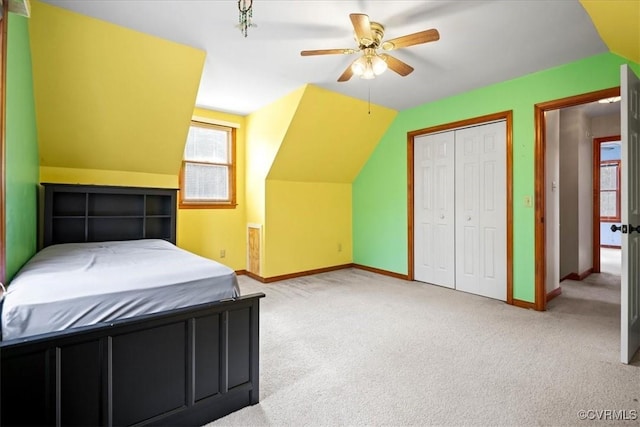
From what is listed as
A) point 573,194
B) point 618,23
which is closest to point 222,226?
point 618,23

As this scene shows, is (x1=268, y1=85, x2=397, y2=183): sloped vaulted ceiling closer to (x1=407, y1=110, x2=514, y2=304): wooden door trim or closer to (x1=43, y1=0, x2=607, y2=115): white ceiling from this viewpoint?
(x1=43, y1=0, x2=607, y2=115): white ceiling

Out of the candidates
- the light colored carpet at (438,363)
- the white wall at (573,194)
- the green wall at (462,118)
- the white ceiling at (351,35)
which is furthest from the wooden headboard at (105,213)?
the white wall at (573,194)

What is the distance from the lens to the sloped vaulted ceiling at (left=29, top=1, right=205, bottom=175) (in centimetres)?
236

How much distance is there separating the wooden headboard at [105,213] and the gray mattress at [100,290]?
Answer: 1315 millimetres

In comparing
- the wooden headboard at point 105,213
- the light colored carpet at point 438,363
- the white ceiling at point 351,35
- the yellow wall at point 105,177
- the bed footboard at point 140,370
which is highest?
the white ceiling at point 351,35

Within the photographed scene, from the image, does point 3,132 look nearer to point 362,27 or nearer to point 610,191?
point 362,27

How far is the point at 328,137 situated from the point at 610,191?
7610 millimetres

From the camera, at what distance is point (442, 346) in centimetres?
237

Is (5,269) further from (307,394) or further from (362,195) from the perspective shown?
(362,195)

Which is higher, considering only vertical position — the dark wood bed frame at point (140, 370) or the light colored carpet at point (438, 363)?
the dark wood bed frame at point (140, 370)

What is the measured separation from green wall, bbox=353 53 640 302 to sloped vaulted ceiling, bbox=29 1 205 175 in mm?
2872

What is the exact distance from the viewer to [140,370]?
1.37 m

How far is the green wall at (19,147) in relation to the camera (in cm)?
158

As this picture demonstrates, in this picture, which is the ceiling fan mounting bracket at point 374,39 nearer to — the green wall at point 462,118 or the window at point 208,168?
the green wall at point 462,118
